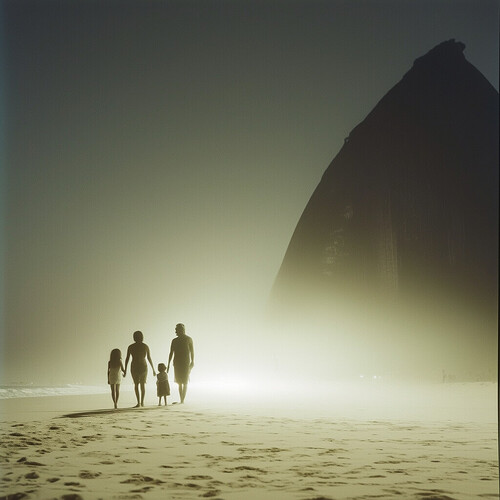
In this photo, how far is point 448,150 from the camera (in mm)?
38312

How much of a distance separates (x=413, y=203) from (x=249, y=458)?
113ft

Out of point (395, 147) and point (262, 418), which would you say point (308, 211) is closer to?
point (395, 147)

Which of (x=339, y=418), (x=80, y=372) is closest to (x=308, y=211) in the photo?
(x=80, y=372)

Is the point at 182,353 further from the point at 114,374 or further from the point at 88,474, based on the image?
the point at 88,474

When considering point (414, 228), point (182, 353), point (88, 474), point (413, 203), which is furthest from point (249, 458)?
point (413, 203)

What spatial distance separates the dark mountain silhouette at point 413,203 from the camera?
115 ft

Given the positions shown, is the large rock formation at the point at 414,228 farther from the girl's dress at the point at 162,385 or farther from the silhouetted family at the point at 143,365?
the girl's dress at the point at 162,385

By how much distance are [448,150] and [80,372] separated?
35.9m

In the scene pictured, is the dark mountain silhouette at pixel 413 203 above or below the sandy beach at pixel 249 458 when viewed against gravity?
above

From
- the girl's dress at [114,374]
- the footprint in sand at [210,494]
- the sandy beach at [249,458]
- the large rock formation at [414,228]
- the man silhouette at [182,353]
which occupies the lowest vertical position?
the sandy beach at [249,458]

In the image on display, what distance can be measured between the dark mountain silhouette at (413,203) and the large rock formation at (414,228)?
0.21 feet

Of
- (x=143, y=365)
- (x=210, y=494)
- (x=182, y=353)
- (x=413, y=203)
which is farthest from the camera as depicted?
(x=413, y=203)

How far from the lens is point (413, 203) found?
1489 inches

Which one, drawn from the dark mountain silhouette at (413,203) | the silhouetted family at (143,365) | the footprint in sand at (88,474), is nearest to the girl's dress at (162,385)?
the silhouetted family at (143,365)
